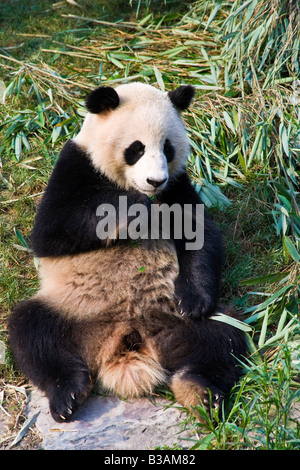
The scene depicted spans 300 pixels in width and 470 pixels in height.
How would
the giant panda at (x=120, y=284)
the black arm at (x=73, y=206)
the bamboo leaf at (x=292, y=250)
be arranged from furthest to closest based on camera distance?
the bamboo leaf at (x=292, y=250)
the black arm at (x=73, y=206)
the giant panda at (x=120, y=284)

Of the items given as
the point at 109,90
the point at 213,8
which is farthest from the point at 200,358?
the point at 213,8

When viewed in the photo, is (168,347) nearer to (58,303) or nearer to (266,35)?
(58,303)

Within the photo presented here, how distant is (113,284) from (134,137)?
2.68 ft

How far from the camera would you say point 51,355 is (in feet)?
10.6

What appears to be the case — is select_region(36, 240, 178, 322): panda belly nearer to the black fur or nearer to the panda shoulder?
the black fur

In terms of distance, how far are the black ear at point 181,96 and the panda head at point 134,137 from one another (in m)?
0.05

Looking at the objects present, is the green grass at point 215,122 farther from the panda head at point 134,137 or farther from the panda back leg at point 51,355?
the panda head at point 134,137

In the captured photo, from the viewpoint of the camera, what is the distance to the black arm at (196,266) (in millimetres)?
3402

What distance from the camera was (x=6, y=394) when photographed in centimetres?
336

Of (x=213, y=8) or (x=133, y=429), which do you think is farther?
(x=213, y=8)

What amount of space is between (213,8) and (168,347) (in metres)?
3.74

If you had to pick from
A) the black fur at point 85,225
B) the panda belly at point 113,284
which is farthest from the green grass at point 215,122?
the panda belly at point 113,284

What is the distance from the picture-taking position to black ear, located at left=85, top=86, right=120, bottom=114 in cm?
339
